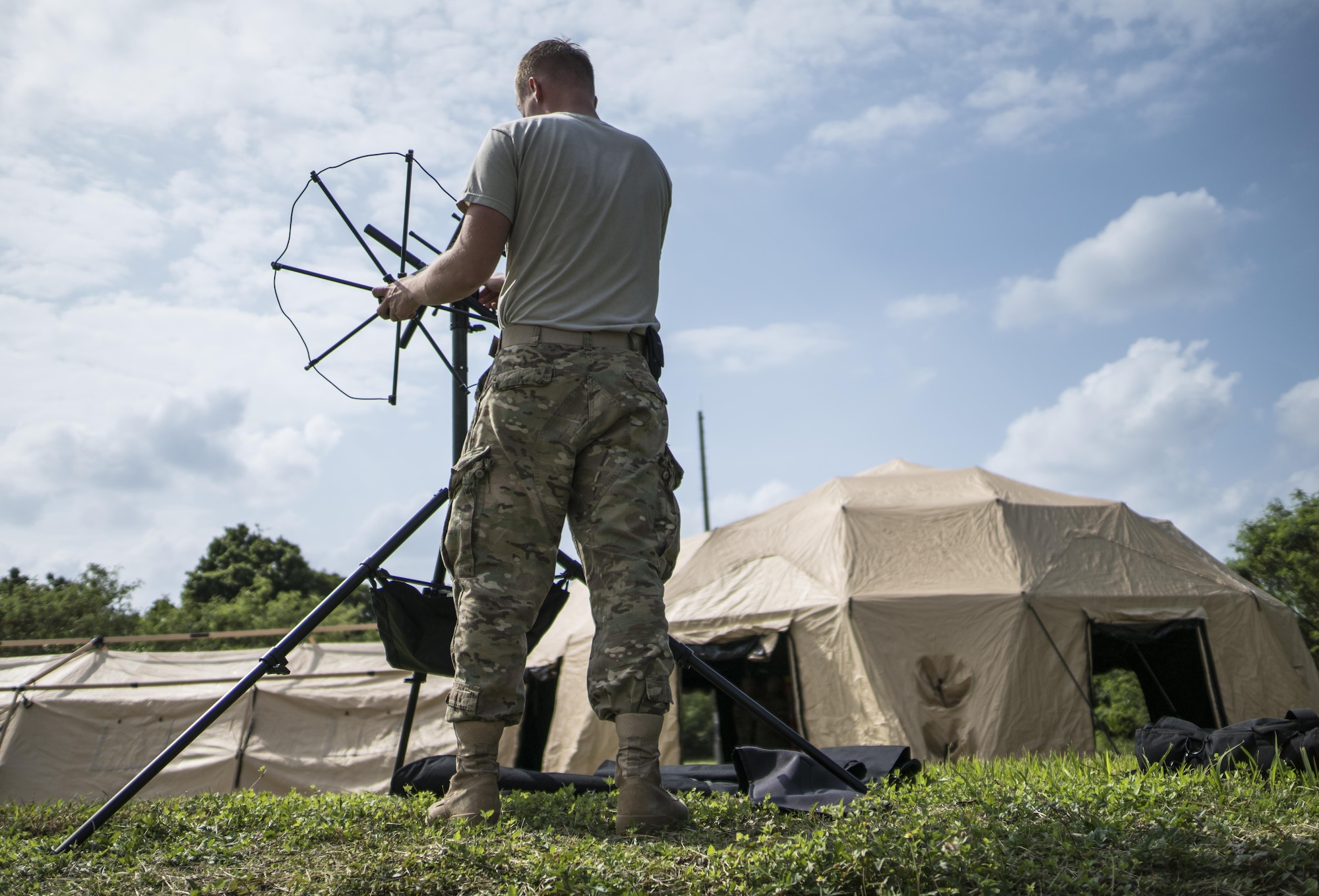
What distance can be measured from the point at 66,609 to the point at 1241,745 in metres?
25.6

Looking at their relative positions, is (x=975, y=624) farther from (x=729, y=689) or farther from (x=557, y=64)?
(x=557, y=64)

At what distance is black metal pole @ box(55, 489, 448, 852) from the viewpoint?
2785 millimetres

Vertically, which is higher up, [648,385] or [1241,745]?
[648,385]

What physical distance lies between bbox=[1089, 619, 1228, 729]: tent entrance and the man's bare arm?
8706 mm

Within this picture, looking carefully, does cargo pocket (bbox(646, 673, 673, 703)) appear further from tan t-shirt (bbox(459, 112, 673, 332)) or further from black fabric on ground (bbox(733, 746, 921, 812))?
tan t-shirt (bbox(459, 112, 673, 332))

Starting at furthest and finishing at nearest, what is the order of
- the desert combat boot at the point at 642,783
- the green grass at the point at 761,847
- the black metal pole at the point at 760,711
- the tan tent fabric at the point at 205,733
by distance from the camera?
the tan tent fabric at the point at 205,733 < the black metal pole at the point at 760,711 < the desert combat boot at the point at 642,783 < the green grass at the point at 761,847

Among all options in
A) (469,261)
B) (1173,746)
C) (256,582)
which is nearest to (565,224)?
(469,261)

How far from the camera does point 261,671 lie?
125 inches

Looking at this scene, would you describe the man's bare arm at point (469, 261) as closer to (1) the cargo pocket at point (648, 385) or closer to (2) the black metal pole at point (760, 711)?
(1) the cargo pocket at point (648, 385)

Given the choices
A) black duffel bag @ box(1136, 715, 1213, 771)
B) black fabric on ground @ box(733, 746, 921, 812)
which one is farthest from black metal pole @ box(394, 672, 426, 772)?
black duffel bag @ box(1136, 715, 1213, 771)

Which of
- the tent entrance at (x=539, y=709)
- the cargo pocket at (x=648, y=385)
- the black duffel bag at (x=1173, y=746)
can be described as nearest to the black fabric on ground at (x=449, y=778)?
the cargo pocket at (x=648, y=385)

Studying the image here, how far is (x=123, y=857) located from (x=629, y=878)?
1.47 m

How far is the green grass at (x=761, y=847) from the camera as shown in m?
1.97

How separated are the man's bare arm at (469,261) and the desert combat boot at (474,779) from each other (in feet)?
4.28
